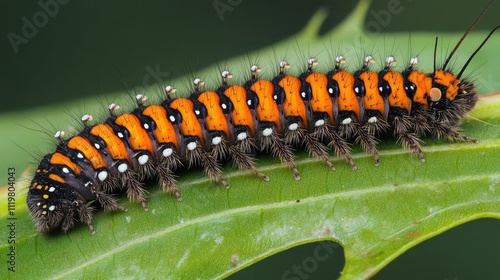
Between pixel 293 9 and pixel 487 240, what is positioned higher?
pixel 293 9

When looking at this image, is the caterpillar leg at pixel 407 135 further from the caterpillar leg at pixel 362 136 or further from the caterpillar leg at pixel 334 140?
the caterpillar leg at pixel 334 140

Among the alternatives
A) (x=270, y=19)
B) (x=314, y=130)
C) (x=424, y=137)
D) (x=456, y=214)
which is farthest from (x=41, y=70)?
(x=456, y=214)

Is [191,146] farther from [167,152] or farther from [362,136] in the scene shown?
[362,136]

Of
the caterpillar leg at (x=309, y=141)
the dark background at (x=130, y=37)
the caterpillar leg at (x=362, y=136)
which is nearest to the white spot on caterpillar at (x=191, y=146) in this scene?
the caterpillar leg at (x=309, y=141)

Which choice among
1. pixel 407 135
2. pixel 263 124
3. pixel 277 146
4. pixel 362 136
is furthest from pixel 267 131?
pixel 407 135

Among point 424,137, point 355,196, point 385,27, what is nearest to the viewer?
point 355,196

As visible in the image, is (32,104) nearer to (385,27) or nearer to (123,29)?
(123,29)
